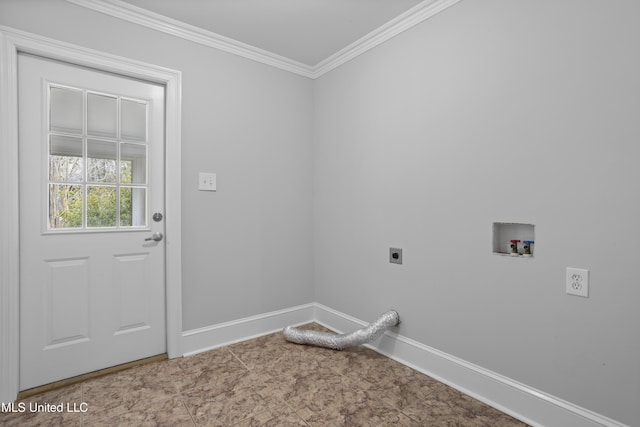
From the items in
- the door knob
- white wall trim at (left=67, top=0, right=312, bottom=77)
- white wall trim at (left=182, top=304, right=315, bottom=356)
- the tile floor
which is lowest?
the tile floor

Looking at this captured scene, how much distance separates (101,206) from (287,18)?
1764mm

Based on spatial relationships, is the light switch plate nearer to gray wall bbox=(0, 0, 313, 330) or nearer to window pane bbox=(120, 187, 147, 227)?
gray wall bbox=(0, 0, 313, 330)

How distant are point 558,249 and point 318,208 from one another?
1.87 m

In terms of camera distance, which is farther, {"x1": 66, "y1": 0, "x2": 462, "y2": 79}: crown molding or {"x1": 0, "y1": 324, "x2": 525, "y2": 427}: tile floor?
{"x1": 66, "y1": 0, "x2": 462, "y2": 79}: crown molding

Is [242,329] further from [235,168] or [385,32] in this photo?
[385,32]

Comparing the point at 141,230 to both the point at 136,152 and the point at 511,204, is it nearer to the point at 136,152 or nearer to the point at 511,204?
the point at 136,152

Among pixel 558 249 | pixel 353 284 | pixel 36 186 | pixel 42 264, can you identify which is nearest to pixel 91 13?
pixel 36 186

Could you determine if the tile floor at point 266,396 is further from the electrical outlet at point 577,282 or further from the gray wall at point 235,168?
the electrical outlet at point 577,282

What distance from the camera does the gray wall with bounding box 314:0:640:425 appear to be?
1.36 meters

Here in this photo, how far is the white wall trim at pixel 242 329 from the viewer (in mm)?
2352

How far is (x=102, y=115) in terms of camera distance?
207 cm

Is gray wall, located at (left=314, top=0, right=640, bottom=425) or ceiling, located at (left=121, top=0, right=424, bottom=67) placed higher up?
ceiling, located at (left=121, top=0, right=424, bottom=67)

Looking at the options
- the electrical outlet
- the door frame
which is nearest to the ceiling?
the door frame

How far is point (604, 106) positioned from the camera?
4.52ft
